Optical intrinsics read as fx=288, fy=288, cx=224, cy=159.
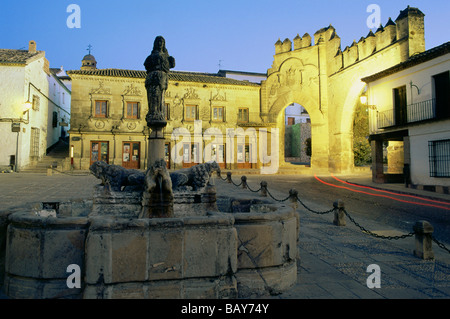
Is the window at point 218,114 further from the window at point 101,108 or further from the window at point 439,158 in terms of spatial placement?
the window at point 439,158

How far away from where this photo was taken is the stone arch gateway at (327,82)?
70.2 feet

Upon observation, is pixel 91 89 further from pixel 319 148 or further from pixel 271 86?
pixel 319 148

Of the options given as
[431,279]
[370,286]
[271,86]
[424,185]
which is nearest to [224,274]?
[370,286]

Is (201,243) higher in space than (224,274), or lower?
higher

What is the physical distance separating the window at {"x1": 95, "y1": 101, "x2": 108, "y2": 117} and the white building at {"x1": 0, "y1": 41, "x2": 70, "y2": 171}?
452cm

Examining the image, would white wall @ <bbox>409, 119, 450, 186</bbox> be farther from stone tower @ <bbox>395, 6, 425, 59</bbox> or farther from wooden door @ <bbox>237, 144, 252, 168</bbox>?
wooden door @ <bbox>237, 144, 252, 168</bbox>

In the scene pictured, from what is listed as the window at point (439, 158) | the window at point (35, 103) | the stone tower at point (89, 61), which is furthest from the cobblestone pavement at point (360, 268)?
the stone tower at point (89, 61)

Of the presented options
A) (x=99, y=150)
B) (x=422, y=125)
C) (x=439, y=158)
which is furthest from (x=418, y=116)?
(x=99, y=150)

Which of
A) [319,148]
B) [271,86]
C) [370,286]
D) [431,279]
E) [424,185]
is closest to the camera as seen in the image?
[370,286]

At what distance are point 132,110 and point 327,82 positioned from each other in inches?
693

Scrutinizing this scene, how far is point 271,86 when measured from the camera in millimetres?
28000

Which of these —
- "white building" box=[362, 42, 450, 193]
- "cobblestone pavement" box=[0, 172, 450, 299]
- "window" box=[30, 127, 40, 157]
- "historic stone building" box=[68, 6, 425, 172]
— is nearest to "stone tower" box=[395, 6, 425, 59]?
"historic stone building" box=[68, 6, 425, 172]

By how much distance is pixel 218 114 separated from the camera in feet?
89.7

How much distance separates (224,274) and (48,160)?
82.1 ft
